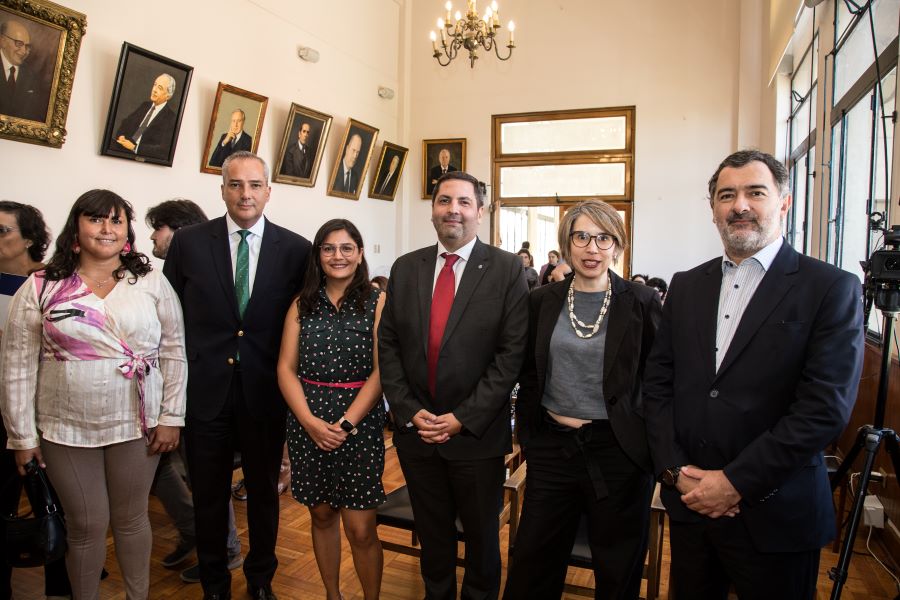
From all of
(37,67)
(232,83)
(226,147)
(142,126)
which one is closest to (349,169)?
(232,83)

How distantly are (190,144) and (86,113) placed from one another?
3.72 ft

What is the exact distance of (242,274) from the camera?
2.54 metres

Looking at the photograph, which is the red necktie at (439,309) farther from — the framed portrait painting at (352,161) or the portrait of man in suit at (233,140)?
the framed portrait painting at (352,161)

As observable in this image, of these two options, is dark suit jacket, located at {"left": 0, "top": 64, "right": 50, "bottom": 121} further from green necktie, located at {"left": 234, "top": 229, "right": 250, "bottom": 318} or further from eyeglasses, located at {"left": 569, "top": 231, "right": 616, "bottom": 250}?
eyeglasses, located at {"left": 569, "top": 231, "right": 616, "bottom": 250}

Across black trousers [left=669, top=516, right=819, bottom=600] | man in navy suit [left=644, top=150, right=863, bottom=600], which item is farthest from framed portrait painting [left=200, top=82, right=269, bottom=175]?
black trousers [left=669, top=516, right=819, bottom=600]

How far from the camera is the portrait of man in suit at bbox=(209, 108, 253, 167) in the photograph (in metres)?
6.12

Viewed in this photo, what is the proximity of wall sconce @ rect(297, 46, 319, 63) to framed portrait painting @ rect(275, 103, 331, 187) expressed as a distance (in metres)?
0.72

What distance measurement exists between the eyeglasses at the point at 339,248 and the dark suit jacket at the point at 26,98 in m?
3.20

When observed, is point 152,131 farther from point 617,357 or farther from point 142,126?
point 617,357

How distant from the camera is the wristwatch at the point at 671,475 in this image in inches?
70.7

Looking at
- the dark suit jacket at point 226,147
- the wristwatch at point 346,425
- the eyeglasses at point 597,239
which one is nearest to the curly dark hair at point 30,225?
the wristwatch at point 346,425

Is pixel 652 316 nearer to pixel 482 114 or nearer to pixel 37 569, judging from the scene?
pixel 37 569

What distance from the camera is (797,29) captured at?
605cm

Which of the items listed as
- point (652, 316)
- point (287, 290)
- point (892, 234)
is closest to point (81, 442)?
point (287, 290)
